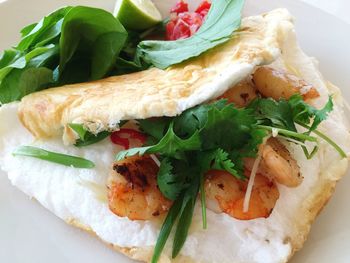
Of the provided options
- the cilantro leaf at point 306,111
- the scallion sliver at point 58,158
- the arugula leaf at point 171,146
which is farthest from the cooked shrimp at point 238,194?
the scallion sliver at point 58,158

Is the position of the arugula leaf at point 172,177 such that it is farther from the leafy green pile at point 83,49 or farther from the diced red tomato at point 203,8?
the diced red tomato at point 203,8

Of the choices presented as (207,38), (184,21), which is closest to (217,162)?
(207,38)

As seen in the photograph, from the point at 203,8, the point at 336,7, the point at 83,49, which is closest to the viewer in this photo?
the point at 83,49

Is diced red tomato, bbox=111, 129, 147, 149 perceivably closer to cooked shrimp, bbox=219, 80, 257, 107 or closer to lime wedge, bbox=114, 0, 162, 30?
cooked shrimp, bbox=219, 80, 257, 107

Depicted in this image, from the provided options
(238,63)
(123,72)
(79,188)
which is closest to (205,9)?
(123,72)

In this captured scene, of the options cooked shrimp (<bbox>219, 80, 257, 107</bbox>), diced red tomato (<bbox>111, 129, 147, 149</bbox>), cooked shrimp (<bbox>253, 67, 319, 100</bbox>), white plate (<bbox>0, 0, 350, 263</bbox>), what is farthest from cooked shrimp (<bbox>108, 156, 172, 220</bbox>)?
cooked shrimp (<bbox>253, 67, 319, 100</bbox>)

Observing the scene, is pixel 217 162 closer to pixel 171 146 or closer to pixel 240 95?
pixel 171 146

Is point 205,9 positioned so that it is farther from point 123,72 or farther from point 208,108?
point 208,108
